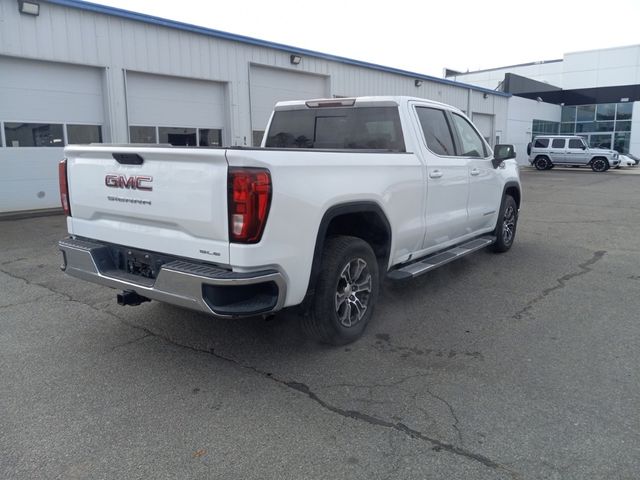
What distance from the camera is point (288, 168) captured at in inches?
136

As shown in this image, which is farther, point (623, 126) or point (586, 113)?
point (586, 113)

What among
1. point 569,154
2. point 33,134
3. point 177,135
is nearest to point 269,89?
point 177,135

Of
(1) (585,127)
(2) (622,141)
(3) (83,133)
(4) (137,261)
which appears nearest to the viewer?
(4) (137,261)

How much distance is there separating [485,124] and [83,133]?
24.6 metres

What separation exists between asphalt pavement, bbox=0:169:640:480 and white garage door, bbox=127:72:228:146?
27.6ft

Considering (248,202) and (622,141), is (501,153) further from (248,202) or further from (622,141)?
(622,141)

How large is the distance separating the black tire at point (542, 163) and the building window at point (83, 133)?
2603 cm

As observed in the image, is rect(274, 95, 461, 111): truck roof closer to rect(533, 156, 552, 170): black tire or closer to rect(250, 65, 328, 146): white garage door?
rect(250, 65, 328, 146): white garage door

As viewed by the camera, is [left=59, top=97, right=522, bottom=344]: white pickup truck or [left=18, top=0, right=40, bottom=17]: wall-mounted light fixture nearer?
[left=59, top=97, right=522, bottom=344]: white pickup truck

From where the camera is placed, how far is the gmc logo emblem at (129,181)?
369 cm

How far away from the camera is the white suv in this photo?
97.9 feet

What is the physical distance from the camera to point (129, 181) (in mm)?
3789

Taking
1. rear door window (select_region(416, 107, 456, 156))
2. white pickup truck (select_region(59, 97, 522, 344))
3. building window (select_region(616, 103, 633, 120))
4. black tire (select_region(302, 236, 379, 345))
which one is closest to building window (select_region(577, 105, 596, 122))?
building window (select_region(616, 103, 633, 120))

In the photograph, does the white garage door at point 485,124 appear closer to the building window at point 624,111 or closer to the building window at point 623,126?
the building window at point 623,126
